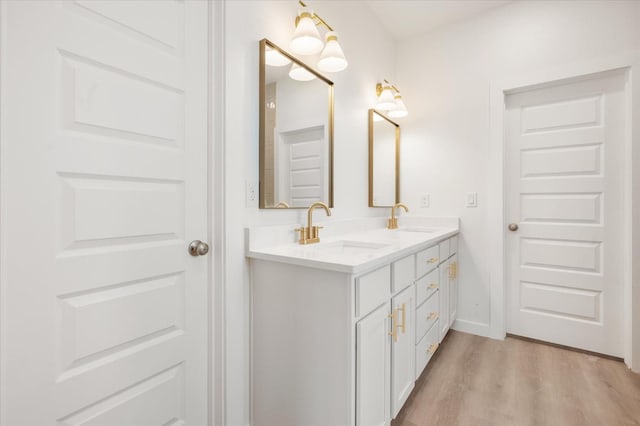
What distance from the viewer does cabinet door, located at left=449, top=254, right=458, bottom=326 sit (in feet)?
7.62

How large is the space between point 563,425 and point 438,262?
3.16ft

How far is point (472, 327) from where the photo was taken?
2.48 m

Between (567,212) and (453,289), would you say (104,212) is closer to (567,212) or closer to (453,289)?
(453,289)

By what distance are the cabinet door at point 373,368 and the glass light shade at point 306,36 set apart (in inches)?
51.0

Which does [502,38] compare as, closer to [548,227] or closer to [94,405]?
[548,227]

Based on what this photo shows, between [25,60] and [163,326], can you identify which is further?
[163,326]

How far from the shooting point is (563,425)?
1.45 m

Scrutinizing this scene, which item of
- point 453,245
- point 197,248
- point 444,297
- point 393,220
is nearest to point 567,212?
point 453,245

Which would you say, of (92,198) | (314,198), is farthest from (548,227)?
(92,198)

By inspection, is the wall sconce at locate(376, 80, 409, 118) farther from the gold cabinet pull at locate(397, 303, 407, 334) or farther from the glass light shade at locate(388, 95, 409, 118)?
the gold cabinet pull at locate(397, 303, 407, 334)

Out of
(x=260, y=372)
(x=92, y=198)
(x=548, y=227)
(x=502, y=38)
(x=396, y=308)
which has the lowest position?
(x=260, y=372)

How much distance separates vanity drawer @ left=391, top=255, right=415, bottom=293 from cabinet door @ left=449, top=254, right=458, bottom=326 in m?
0.93

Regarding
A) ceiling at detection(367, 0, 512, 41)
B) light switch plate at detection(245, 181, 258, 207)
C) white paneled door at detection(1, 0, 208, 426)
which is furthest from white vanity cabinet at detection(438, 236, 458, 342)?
ceiling at detection(367, 0, 512, 41)

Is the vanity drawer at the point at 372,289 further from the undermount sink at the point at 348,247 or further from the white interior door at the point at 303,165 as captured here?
the white interior door at the point at 303,165
